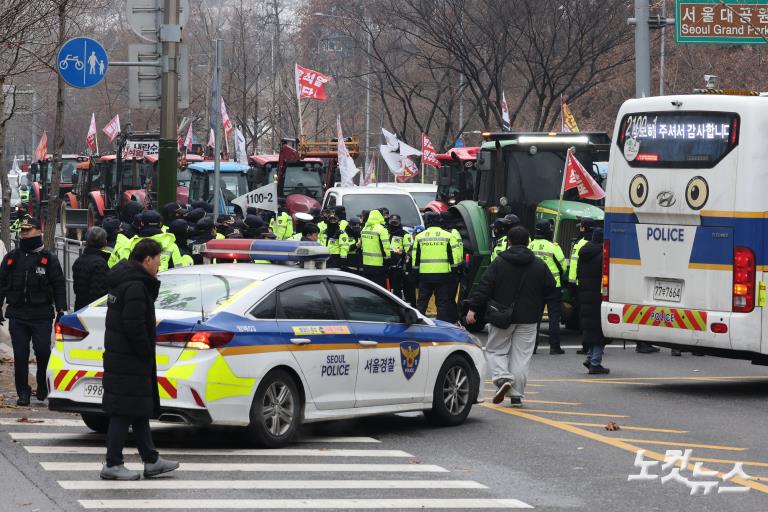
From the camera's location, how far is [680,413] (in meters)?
13.7

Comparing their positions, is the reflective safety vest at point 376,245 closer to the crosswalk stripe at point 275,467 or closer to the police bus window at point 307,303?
the police bus window at point 307,303

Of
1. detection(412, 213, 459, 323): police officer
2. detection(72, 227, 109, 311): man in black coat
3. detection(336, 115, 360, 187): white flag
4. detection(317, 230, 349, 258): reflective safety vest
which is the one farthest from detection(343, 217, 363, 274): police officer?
detection(72, 227, 109, 311): man in black coat

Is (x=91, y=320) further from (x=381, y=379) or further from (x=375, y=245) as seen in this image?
(x=375, y=245)

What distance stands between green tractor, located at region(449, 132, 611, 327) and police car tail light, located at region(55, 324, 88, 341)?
11029mm

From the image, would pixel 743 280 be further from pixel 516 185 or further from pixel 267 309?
pixel 516 185

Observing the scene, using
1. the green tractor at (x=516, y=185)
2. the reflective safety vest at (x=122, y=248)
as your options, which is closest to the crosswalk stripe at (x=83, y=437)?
the reflective safety vest at (x=122, y=248)

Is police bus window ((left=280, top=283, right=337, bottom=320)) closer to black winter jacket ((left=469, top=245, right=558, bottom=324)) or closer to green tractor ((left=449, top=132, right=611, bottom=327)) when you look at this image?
black winter jacket ((left=469, top=245, right=558, bottom=324))

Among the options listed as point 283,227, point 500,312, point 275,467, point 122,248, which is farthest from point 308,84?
point 275,467

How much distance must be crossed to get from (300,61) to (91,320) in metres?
58.8

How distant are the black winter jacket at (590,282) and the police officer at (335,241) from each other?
22.3 feet

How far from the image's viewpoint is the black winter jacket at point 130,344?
9.34 metres

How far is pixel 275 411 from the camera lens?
1093 cm

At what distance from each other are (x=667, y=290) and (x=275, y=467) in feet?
22.0

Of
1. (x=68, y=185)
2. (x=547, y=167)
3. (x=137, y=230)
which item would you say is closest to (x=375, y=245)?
(x=547, y=167)
